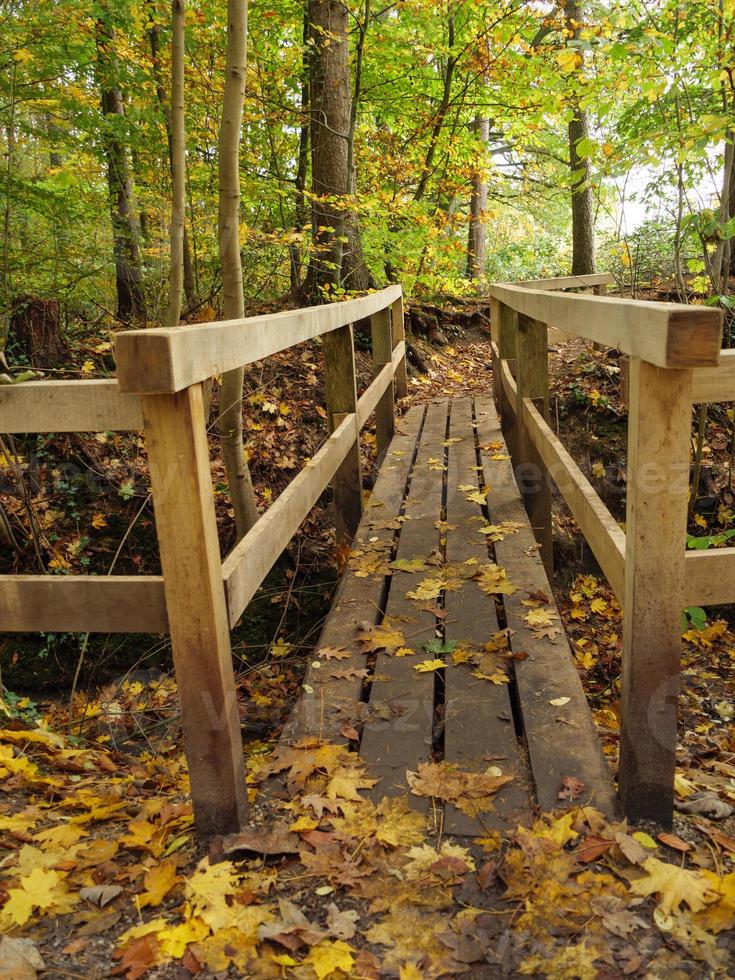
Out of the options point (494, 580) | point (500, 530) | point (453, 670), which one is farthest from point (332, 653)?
point (500, 530)

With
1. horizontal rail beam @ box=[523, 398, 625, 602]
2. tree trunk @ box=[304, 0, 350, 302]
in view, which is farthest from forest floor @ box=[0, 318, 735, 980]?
tree trunk @ box=[304, 0, 350, 302]

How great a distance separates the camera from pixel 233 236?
420 cm

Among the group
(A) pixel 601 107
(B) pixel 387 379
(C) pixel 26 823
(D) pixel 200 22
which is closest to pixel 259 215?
(D) pixel 200 22

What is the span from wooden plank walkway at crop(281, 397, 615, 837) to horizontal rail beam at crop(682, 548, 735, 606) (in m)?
0.64

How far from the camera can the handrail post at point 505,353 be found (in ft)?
19.8

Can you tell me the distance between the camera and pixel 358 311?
460cm

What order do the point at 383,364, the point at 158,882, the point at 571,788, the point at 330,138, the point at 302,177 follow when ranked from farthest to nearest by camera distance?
the point at 302,177 < the point at 330,138 < the point at 383,364 < the point at 571,788 < the point at 158,882

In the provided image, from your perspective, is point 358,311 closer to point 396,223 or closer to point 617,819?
point 617,819

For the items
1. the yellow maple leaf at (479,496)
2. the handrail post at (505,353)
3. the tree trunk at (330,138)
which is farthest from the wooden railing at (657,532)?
the tree trunk at (330,138)

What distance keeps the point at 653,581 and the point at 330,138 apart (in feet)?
25.5

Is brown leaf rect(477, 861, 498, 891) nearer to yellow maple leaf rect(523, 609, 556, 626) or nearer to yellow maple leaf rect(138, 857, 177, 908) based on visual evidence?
yellow maple leaf rect(138, 857, 177, 908)

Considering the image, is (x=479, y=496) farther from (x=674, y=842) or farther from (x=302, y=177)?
(x=302, y=177)

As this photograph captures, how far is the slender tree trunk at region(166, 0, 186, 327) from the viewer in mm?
4203

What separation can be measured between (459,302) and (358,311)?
30.1 feet
